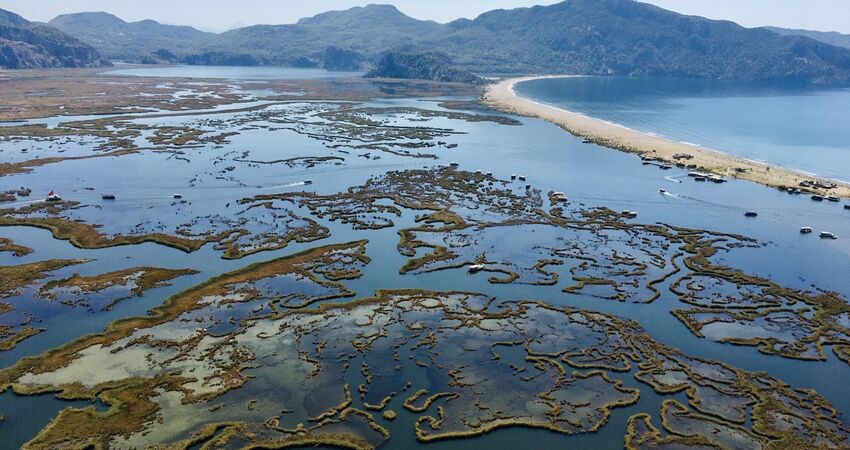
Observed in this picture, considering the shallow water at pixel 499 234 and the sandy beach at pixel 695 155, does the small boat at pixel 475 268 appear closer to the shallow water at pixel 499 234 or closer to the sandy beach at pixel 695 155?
the shallow water at pixel 499 234

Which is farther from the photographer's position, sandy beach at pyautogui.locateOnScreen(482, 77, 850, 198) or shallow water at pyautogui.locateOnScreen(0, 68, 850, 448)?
sandy beach at pyautogui.locateOnScreen(482, 77, 850, 198)

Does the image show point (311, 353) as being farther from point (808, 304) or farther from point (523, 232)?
point (808, 304)

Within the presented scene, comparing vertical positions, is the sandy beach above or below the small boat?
above

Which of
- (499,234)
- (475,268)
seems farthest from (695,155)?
(475,268)

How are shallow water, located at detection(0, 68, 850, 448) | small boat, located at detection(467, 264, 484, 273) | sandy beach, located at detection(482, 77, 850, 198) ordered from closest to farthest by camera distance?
shallow water, located at detection(0, 68, 850, 448), small boat, located at detection(467, 264, 484, 273), sandy beach, located at detection(482, 77, 850, 198)

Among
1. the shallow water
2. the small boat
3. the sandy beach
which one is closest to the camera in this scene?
the shallow water

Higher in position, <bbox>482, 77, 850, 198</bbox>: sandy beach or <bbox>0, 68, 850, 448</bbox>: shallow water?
<bbox>482, 77, 850, 198</bbox>: sandy beach

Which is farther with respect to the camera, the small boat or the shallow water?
the small boat

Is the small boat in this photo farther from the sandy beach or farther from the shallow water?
the sandy beach

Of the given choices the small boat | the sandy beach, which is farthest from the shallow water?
the sandy beach

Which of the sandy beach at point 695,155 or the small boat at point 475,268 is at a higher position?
the sandy beach at point 695,155

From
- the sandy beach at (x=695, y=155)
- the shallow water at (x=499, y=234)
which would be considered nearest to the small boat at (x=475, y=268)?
the shallow water at (x=499, y=234)
